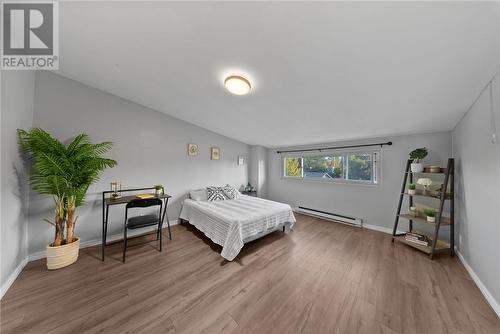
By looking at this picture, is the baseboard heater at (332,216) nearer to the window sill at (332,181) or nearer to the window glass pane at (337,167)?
the window sill at (332,181)

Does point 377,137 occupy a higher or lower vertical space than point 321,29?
lower

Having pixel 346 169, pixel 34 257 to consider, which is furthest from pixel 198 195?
pixel 346 169

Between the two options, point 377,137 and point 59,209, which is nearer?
point 59,209

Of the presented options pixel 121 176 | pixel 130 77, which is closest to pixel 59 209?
pixel 121 176

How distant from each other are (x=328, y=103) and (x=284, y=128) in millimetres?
1093

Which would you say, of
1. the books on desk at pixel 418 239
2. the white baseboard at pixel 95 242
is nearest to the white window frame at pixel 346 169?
the books on desk at pixel 418 239

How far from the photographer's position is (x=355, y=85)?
1.72 m

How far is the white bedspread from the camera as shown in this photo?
7.04ft

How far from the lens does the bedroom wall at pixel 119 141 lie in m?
2.10

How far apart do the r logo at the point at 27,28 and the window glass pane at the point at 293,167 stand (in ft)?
15.0

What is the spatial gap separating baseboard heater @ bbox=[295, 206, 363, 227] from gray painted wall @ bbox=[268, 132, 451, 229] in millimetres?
101

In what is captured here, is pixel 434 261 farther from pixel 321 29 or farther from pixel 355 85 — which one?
pixel 321 29

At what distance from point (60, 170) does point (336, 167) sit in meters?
4.71

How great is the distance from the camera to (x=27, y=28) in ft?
4.96
